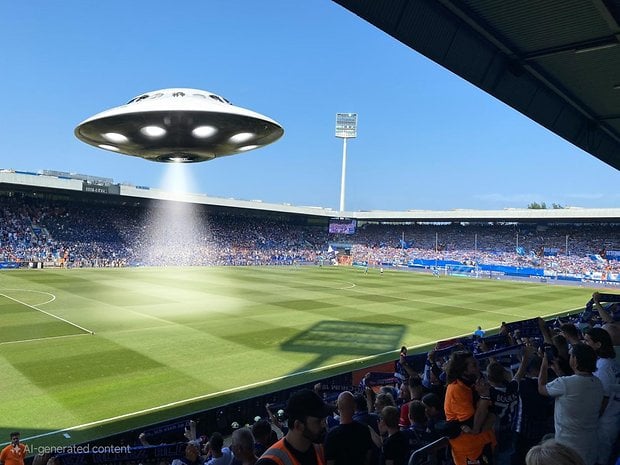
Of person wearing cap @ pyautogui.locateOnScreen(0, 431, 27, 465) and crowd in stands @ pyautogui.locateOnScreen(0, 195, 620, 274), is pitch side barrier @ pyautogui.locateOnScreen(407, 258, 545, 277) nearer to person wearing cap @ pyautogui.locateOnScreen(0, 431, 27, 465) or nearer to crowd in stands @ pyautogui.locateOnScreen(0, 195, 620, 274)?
crowd in stands @ pyautogui.locateOnScreen(0, 195, 620, 274)

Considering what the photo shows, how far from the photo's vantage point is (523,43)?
30.3ft

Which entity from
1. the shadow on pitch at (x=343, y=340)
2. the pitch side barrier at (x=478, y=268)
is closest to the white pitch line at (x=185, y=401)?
the shadow on pitch at (x=343, y=340)

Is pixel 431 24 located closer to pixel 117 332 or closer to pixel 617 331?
pixel 617 331

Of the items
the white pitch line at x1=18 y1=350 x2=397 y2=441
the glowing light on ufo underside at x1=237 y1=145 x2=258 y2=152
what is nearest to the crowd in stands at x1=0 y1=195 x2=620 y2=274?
the glowing light on ufo underside at x1=237 y1=145 x2=258 y2=152

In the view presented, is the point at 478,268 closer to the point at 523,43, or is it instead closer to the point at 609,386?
the point at 523,43

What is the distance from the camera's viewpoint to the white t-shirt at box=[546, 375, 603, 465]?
414 centimetres

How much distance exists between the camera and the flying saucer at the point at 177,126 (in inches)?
583

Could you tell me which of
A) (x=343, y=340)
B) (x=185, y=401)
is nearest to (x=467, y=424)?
(x=185, y=401)

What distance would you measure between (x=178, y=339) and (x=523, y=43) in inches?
671

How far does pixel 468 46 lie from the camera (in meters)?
9.41

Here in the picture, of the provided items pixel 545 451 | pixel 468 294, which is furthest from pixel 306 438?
pixel 468 294

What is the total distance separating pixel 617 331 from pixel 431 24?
612 cm

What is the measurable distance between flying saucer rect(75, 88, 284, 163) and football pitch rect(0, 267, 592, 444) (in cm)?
826

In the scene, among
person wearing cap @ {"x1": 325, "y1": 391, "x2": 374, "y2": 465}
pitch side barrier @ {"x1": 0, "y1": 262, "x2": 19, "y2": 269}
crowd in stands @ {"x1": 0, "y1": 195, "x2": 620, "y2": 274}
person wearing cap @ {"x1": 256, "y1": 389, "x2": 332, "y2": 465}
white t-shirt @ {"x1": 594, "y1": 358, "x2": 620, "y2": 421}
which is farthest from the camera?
crowd in stands @ {"x1": 0, "y1": 195, "x2": 620, "y2": 274}
